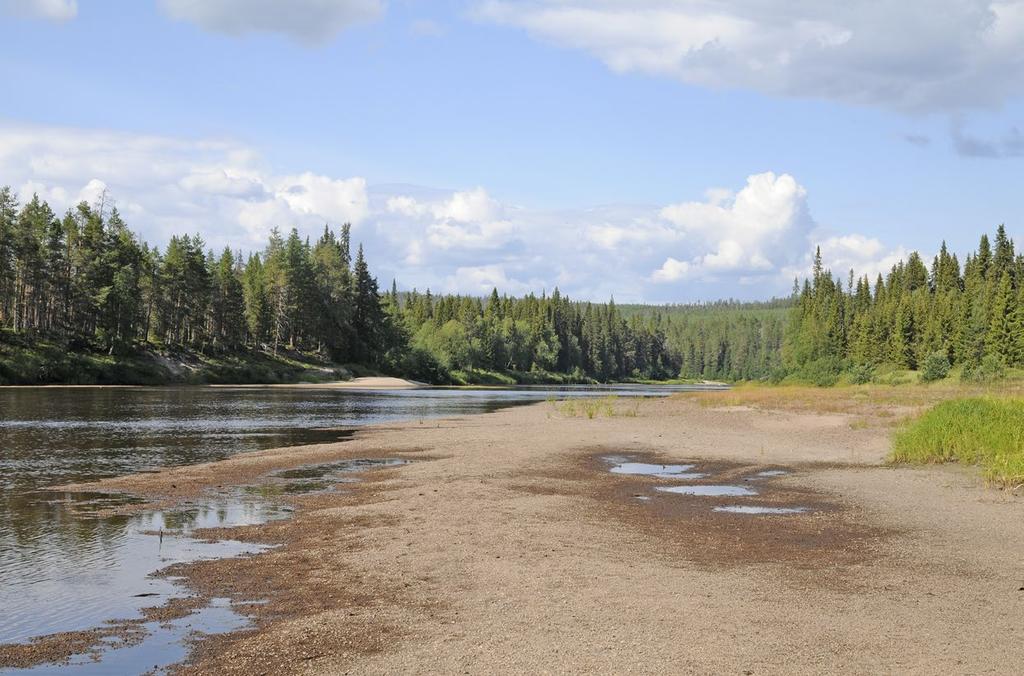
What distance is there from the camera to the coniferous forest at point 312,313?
9825cm

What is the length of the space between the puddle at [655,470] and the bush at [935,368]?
89455 mm

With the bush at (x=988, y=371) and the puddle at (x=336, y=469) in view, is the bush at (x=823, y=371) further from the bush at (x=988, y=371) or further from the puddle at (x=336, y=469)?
the puddle at (x=336, y=469)

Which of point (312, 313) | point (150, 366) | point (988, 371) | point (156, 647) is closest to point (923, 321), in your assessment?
point (988, 371)

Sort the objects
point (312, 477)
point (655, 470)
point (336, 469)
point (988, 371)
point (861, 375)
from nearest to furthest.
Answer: point (312, 477)
point (336, 469)
point (655, 470)
point (988, 371)
point (861, 375)

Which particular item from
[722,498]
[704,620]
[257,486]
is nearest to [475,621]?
[704,620]

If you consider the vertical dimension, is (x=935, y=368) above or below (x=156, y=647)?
above

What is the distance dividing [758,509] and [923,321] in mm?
121992

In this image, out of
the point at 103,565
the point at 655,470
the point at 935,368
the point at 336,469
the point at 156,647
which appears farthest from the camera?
the point at 935,368

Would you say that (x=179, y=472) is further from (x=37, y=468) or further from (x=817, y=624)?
(x=817, y=624)

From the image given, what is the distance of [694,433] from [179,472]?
24.9 m

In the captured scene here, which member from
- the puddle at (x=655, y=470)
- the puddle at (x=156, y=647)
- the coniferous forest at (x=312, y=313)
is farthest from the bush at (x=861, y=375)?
the puddle at (x=156, y=647)

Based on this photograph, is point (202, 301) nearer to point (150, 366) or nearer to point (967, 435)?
point (150, 366)

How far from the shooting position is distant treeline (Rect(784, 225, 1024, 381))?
109 m

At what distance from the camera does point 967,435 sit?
2788 cm
